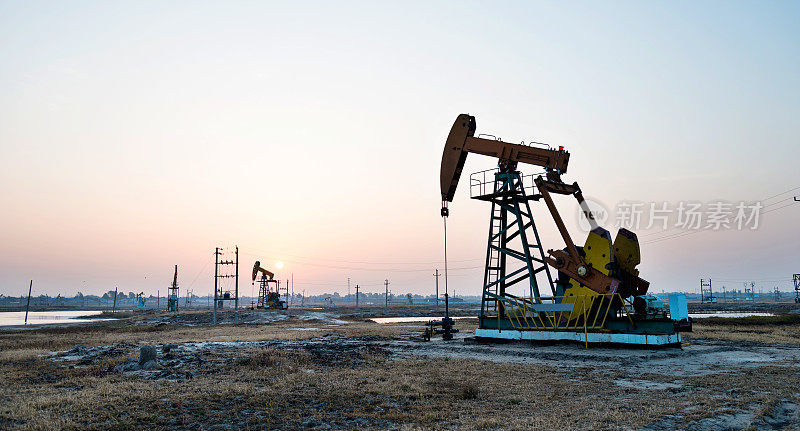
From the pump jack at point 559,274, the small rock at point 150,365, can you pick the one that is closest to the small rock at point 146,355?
the small rock at point 150,365

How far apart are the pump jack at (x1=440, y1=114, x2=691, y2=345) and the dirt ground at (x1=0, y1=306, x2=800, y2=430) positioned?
1017 millimetres

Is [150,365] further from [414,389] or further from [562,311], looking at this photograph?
[562,311]

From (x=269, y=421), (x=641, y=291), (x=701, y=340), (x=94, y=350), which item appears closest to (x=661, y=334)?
(x=641, y=291)

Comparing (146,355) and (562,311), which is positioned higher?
(562,311)

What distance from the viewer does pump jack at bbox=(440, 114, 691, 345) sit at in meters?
18.3

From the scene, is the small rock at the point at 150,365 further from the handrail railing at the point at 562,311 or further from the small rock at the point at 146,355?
the handrail railing at the point at 562,311

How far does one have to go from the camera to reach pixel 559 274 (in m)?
20.4

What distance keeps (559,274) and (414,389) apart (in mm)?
11156

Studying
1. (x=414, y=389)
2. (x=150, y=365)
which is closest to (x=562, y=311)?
(x=414, y=389)

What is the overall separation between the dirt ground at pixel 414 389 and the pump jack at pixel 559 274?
1.02 meters

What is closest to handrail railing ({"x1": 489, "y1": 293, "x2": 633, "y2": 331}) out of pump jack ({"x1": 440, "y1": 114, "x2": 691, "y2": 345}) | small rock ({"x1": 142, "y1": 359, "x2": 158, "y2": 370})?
pump jack ({"x1": 440, "y1": 114, "x2": 691, "y2": 345})

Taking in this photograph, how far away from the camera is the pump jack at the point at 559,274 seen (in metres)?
18.3

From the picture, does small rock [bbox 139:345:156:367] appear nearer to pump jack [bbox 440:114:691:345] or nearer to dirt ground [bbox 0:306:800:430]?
dirt ground [bbox 0:306:800:430]

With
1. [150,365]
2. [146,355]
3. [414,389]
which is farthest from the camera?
[146,355]
